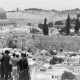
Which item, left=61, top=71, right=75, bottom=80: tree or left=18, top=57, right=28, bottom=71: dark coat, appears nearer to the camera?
left=18, top=57, right=28, bottom=71: dark coat

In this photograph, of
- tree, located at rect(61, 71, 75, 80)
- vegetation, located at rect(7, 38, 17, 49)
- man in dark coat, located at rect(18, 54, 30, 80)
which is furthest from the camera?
vegetation, located at rect(7, 38, 17, 49)

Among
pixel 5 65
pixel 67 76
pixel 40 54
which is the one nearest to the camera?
pixel 5 65

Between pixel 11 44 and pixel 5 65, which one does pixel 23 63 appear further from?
pixel 11 44

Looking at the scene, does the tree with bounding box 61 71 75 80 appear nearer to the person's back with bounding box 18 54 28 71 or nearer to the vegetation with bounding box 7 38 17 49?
the person's back with bounding box 18 54 28 71

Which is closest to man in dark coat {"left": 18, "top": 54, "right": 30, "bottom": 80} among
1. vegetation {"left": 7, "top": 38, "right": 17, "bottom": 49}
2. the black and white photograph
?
the black and white photograph

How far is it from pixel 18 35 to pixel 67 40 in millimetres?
5294

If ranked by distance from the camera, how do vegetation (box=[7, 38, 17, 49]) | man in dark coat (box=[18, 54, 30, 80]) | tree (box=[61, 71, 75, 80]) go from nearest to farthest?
man in dark coat (box=[18, 54, 30, 80])
tree (box=[61, 71, 75, 80])
vegetation (box=[7, 38, 17, 49])

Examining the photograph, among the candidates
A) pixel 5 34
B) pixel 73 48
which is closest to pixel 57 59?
pixel 73 48

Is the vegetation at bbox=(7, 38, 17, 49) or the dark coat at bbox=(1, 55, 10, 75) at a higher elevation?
the dark coat at bbox=(1, 55, 10, 75)

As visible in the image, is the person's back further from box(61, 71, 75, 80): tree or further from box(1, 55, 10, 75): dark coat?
box(61, 71, 75, 80): tree

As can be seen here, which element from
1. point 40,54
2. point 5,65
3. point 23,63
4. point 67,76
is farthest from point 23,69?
point 40,54

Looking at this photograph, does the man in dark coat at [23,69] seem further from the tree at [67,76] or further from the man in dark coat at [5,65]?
the tree at [67,76]

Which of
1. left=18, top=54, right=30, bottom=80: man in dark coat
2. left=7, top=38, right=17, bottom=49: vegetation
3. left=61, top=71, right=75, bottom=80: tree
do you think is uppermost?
left=18, top=54, right=30, bottom=80: man in dark coat

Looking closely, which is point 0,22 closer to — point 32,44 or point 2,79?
point 32,44
